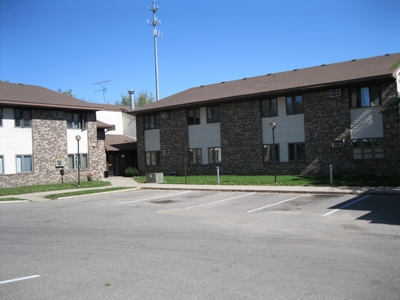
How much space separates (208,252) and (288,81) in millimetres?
23094

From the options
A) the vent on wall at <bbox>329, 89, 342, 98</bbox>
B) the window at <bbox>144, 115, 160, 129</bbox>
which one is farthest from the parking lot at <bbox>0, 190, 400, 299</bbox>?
the window at <bbox>144, 115, 160, 129</bbox>

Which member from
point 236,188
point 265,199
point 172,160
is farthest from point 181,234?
point 172,160

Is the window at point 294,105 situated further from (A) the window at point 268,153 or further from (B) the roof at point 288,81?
(A) the window at point 268,153

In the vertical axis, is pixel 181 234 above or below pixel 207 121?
below

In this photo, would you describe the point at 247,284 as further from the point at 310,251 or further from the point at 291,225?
the point at 291,225

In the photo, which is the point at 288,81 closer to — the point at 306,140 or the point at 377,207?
the point at 306,140

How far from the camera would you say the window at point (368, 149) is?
79.8 ft

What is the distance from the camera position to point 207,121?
105ft

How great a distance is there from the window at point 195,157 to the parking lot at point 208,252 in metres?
17.5

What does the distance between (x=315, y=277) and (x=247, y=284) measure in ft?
3.60

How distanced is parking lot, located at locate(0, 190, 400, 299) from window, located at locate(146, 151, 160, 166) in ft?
65.8

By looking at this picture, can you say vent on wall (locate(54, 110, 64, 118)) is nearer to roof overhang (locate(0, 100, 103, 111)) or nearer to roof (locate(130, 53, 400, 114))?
roof overhang (locate(0, 100, 103, 111))

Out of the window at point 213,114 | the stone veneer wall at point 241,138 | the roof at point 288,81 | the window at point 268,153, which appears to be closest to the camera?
the roof at point 288,81

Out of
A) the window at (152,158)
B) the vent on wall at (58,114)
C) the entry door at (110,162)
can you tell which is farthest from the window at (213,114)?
the entry door at (110,162)
